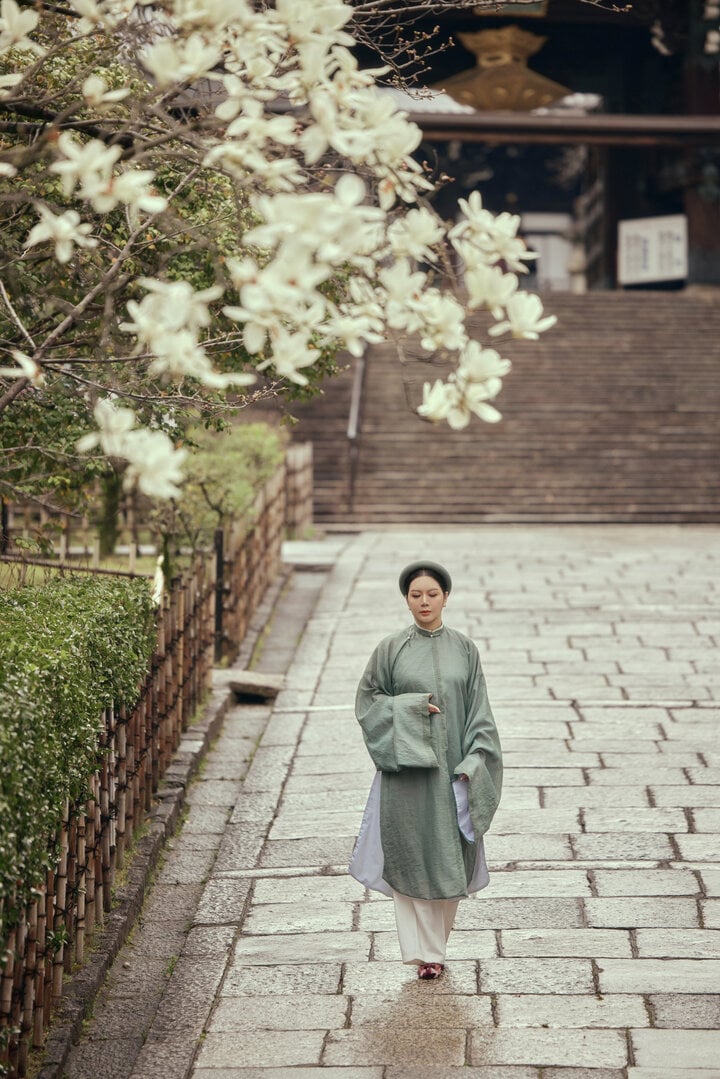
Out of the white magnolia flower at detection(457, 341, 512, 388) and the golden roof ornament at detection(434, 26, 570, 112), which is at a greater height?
the white magnolia flower at detection(457, 341, 512, 388)

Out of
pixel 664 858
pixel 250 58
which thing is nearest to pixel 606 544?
pixel 664 858

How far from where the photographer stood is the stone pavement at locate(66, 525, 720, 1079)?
185 inches

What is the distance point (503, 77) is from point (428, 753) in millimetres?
26505

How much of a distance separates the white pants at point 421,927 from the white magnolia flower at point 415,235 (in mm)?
2410

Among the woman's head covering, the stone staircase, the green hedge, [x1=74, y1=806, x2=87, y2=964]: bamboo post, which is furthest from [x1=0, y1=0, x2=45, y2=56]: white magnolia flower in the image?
the stone staircase

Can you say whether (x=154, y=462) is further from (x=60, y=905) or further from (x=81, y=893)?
(x=81, y=893)

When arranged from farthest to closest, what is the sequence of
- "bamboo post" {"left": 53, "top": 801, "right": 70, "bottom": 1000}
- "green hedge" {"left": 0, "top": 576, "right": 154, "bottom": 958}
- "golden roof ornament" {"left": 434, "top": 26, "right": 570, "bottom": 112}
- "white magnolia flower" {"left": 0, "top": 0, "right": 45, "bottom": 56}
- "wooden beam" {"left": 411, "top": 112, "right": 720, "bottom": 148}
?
"wooden beam" {"left": 411, "top": 112, "right": 720, "bottom": 148} → "golden roof ornament" {"left": 434, "top": 26, "right": 570, "bottom": 112} → "bamboo post" {"left": 53, "top": 801, "right": 70, "bottom": 1000} → "green hedge" {"left": 0, "top": 576, "right": 154, "bottom": 958} → "white magnolia flower" {"left": 0, "top": 0, "right": 45, "bottom": 56}

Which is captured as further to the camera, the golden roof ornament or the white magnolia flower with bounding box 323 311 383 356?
the golden roof ornament

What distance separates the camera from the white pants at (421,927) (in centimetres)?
516

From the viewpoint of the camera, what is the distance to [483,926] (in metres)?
5.72

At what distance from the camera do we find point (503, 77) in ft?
97.1

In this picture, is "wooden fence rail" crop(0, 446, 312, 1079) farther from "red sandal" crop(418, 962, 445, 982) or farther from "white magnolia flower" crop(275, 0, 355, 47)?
"white magnolia flower" crop(275, 0, 355, 47)

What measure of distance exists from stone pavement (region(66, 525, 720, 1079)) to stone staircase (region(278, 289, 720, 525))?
29.1ft

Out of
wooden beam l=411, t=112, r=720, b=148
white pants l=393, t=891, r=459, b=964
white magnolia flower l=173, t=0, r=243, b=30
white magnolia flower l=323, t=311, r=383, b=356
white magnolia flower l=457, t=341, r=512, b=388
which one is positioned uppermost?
white magnolia flower l=173, t=0, r=243, b=30
